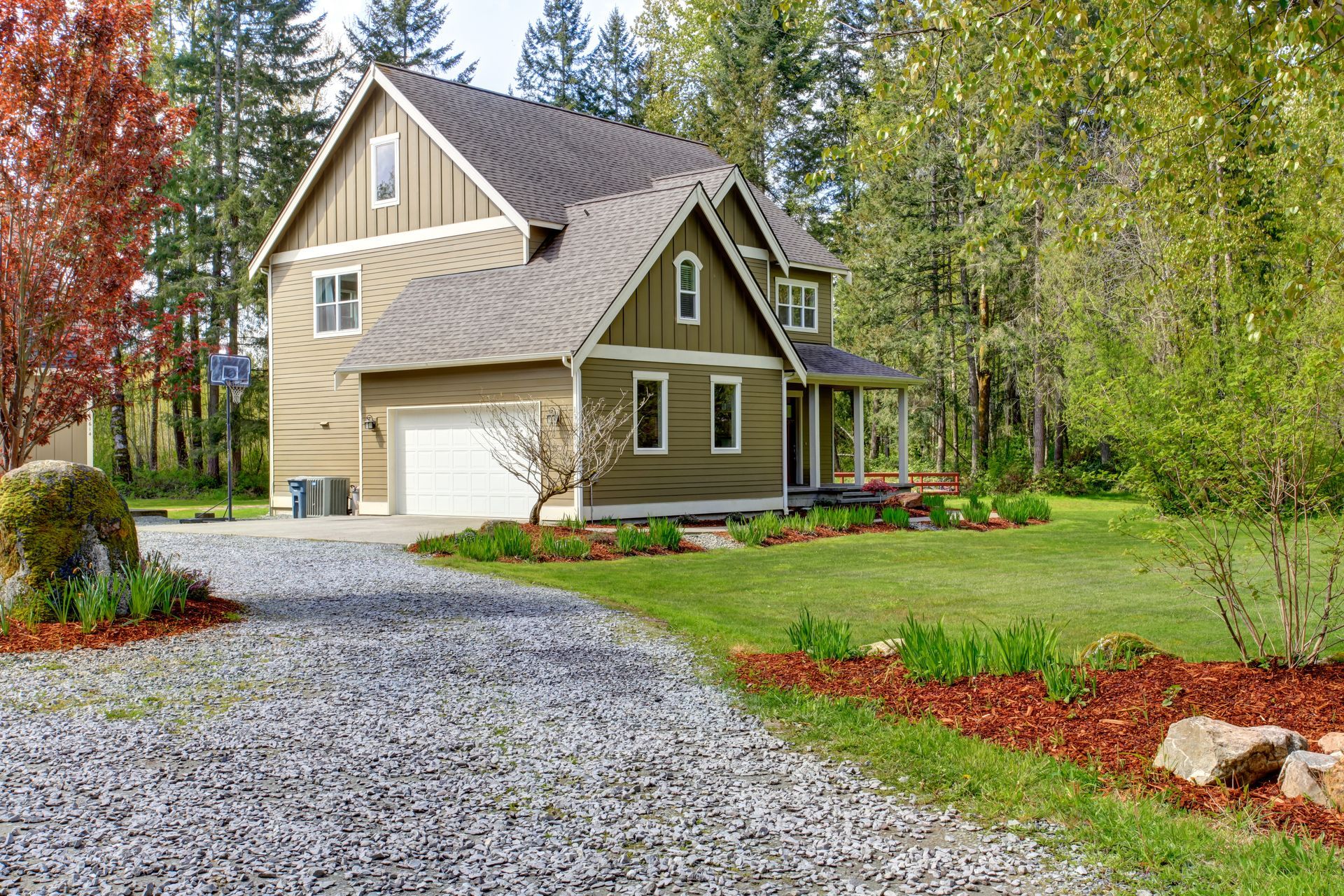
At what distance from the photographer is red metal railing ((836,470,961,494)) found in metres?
30.6

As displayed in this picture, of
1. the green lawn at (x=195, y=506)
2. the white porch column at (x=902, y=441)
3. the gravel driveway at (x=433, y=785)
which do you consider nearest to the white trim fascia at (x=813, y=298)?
the white porch column at (x=902, y=441)

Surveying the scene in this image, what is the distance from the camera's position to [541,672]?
23.9 feet

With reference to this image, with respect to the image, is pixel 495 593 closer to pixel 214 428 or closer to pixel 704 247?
pixel 704 247

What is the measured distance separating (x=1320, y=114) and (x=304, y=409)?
20.7 meters

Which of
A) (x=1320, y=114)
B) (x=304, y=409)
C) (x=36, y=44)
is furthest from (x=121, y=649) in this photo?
(x=304, y=409)

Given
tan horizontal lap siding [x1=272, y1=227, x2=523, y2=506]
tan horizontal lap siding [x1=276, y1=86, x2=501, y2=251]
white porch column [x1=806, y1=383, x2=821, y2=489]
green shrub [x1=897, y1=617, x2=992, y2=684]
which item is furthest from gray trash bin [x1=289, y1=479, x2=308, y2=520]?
green shrub [x1=897, y1=617, x2=992, y2=684]

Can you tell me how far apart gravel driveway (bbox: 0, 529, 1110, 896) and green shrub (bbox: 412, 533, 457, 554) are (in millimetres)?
6163

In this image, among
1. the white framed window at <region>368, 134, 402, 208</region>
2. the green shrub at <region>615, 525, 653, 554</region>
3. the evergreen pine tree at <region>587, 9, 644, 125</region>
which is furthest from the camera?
the evergreen pine tree at <region>587, 9, 644, 125</region>

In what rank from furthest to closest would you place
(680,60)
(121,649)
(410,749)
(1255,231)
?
1. (680,60)
2. (1255,231)
3. (121,649)
4. (410,749)

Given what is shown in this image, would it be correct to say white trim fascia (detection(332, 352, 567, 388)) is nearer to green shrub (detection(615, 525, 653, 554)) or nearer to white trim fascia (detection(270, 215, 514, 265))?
white trim fascia (detection(270, 215, 514, 265))

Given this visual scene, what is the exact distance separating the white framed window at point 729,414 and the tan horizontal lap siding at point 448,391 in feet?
12.4

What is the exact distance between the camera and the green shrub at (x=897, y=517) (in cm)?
1942

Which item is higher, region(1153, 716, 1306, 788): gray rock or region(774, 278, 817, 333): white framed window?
region(774, 278, 817, 333): white framed window

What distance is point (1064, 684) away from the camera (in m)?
6.04
